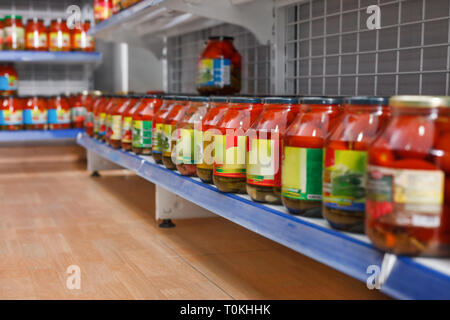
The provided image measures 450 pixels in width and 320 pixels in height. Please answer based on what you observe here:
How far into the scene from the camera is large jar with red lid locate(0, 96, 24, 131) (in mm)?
3939

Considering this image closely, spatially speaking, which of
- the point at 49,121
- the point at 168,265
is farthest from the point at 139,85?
the point at 168,265

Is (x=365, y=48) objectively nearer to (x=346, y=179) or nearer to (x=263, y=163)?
(x=263, y=163)

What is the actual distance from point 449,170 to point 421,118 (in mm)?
95

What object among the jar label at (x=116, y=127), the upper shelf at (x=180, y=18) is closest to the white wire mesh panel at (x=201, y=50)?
the upper shelf at (x=180, y=18)

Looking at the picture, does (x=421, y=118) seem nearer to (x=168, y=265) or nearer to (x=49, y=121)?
(x=168, y=265)

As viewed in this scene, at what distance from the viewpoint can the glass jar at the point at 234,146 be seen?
A: 5.00 feet

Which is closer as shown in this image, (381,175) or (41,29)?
(381,175)

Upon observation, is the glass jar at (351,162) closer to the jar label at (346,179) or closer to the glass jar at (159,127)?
the jar label at (346,179)

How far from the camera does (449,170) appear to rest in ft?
2.93

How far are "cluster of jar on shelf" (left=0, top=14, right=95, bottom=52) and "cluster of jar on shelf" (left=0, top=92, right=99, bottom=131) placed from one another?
0.40 m

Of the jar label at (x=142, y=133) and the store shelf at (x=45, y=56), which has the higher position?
the store shelf at (x=45, y=56)

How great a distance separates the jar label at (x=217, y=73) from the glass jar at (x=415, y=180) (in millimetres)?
1400

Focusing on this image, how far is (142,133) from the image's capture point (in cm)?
241
